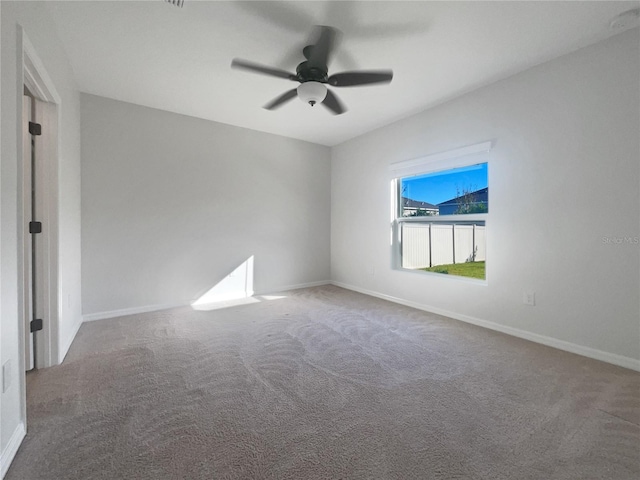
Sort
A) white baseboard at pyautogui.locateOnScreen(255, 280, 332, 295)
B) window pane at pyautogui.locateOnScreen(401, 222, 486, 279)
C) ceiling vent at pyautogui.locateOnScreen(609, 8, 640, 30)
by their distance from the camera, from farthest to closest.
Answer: white baseboard at pyautogui.locateOnScreen(255, 280, 332, 295), window pane at pyautogui.locateOnScreen(401, 222, 486, 279), ceiling vent at pyautogui.locateOnScreen(609, 8, 640, 30)

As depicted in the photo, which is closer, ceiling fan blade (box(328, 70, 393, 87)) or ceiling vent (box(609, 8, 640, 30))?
ceiling vent (box(609, 8, 640, 30))

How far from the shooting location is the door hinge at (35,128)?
201cm

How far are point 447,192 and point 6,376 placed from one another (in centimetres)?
397

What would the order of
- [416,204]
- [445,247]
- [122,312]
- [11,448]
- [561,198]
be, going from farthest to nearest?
[416,204] → [445,247] → [122,312] → [561,198] → [11,448]

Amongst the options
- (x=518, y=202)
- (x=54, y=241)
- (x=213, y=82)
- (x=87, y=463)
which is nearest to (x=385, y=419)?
(x=87, y=463)

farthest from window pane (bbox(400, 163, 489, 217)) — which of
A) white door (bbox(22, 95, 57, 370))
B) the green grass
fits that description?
white door (bbox(22, 95, 57, 370))

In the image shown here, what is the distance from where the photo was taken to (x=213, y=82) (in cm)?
287

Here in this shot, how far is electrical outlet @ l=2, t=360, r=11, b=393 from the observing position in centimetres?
122

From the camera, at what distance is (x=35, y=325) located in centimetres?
205

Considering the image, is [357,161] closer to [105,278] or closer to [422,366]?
[422,366]

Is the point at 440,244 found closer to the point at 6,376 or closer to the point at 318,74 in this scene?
the point at 318,74

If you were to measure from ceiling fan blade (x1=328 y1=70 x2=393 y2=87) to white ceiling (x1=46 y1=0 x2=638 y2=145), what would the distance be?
0.27m

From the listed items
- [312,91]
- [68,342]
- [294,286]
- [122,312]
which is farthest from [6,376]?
[294,286]

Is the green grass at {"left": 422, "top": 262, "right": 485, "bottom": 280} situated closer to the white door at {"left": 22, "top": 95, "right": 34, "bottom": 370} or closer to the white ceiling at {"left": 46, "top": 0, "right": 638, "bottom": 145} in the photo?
the white ceiling at {"left": 46, "top": 0, "right": 638, "bottom": 145}
